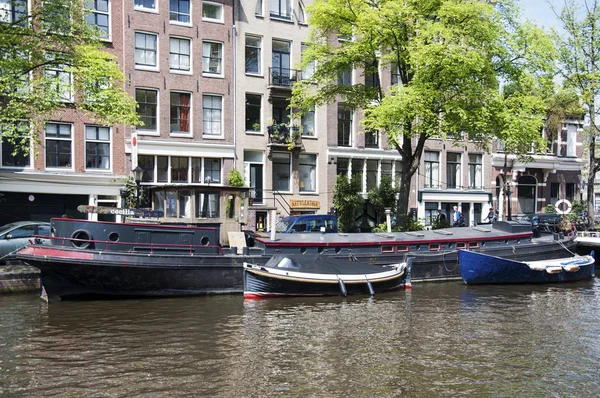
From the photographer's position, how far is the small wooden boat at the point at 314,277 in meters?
19.7

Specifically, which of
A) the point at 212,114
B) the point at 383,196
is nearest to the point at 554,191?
the point at 383,196

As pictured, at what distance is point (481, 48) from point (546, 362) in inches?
667

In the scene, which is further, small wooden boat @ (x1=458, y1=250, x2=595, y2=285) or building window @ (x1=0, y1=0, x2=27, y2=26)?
small wooden boat @ (x1=458, y1=250, x2=595, y2=285)

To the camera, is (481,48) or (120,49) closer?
(481,48)

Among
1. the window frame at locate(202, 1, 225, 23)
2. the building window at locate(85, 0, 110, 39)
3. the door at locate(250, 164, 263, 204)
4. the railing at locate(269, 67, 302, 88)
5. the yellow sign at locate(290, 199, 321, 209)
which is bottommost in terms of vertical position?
the yellow sign at locate(290, 199, 321, 209)

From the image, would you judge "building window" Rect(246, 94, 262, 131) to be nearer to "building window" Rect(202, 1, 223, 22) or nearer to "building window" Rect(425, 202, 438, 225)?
"building window" Rect(202, 1, 223, 22)

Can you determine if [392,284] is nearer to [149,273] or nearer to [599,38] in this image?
[149,273]

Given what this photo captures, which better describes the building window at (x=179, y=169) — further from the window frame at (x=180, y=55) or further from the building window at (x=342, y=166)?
the building window at (x=342, y=166)

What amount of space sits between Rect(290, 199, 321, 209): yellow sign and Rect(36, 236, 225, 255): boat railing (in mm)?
14939

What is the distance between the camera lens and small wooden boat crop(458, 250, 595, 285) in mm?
23141

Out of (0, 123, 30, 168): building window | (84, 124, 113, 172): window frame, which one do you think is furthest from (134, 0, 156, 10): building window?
(0, 123, 30, 168): building window

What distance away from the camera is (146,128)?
32.1 metres

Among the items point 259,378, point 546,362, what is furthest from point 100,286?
point 546,362

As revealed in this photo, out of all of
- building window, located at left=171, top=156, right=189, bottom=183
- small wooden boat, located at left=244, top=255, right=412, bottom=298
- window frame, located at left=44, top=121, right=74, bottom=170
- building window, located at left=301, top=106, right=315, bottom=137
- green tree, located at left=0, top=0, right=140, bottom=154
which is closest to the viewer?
small wooden boat, located at left=244, top=255, right=412, bottom=298
